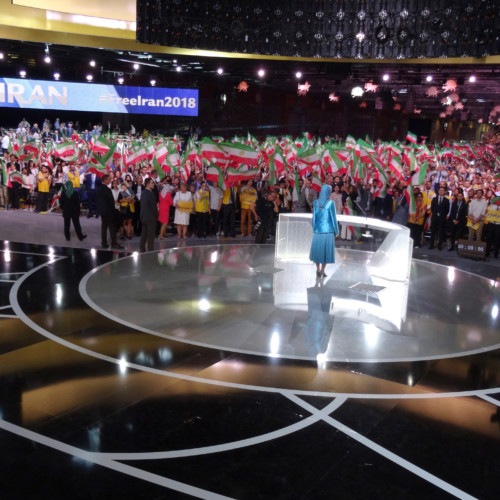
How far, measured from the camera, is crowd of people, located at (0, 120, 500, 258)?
14.0 meters

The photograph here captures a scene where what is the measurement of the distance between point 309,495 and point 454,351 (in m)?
3.83

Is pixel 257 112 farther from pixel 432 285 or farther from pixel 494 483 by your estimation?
pixel 494 483

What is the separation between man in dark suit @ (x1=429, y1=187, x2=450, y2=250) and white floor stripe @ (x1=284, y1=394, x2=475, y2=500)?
1037 centimetres

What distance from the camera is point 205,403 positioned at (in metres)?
5.57

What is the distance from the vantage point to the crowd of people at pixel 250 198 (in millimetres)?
13984

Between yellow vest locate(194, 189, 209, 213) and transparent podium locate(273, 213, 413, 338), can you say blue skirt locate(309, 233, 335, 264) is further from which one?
yellow vest locate(194, 189, 209, 213)

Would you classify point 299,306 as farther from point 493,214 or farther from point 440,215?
point 493,214

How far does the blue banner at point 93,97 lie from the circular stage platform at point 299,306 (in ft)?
44.9

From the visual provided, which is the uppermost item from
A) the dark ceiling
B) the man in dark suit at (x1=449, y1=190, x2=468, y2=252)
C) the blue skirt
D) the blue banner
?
the dark ceiling

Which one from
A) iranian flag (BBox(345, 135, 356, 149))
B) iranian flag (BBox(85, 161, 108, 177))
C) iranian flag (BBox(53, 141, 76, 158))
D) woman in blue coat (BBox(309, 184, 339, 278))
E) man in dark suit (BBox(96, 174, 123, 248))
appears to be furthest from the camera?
iranian flag (BBox(345, 135, 356, 149))

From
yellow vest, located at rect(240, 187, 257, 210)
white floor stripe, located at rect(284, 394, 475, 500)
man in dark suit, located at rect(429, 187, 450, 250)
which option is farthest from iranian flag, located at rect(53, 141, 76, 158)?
white floor stripe, located at rect(284, 394, 475, 500)

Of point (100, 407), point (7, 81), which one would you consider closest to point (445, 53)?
point (7, 81)

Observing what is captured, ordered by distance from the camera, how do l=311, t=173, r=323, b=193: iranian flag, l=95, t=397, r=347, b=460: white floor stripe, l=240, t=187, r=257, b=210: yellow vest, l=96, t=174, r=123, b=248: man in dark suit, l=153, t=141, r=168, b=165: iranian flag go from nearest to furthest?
l=95, t=397, r=347, b=460: white floor stripe
l=96, t=174, r=123, b=248: man in dark suit
l=240, t=187, r=257, b=210: yellow vest
l=311, t=173, r=323, b=193: iranian flag
l=153, t=141, r=168, b=165: iranian flag

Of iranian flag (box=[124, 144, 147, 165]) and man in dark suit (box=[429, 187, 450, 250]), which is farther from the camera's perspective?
iranian flag (box=[124, 144, 147, 165])
